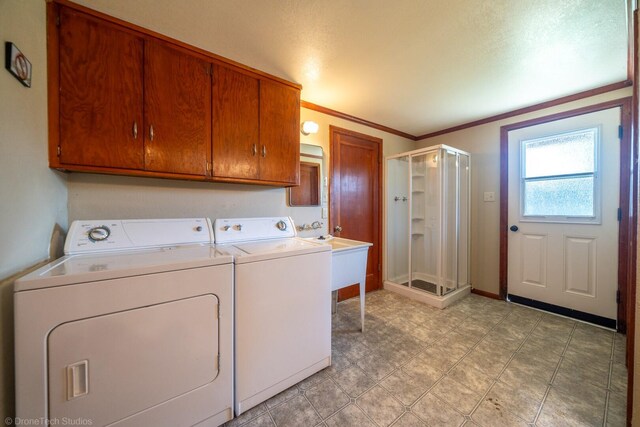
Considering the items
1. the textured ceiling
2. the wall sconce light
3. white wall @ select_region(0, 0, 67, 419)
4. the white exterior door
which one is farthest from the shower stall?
white wall @ select_region(0, 0, 67, 419)

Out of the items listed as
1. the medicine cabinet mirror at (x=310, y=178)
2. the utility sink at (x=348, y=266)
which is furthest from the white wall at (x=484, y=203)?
the medicine cabinet mirror at (x=310, y=178)

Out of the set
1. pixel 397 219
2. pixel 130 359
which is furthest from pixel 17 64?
pixel 397 219

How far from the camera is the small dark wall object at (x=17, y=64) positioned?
2.71 ft

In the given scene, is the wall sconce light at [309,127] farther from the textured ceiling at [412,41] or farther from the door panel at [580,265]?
the door panel at [580,265]

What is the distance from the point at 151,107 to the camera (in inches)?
52.9

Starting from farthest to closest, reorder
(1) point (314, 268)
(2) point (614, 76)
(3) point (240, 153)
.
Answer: (2) point (614, 76)
(3) point (240, 153)
(1) point (314, 268)

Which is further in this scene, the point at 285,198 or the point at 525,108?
the point at 525,108

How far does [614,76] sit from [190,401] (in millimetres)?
3858

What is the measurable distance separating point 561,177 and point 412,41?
2209 millimetres

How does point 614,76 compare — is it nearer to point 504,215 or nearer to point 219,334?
point 504,215

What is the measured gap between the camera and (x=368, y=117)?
2762mm

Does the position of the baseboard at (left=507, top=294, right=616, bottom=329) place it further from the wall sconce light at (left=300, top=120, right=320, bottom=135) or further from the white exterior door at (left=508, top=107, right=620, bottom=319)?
the wall sconce light at (left=300, top=120, right=320, bottom=135)

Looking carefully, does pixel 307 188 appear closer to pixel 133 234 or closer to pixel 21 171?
pixel 133 234

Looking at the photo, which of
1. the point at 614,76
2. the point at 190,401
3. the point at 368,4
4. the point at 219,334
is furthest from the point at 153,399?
the point at 614,76
